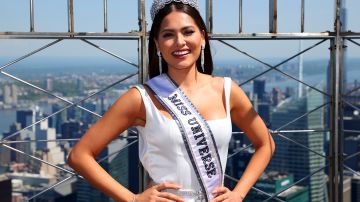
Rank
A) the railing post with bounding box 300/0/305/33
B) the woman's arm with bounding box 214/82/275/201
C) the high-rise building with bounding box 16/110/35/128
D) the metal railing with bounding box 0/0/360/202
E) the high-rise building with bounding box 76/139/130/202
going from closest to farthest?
the woman's arm with bounding box 214/82/275/201, the metal railing with bounding box 0/0/360/202, the railing post with bounding box 300/0/305/33, the high-rise building with bounding box 76/139/130/202, the high-rise building with bounding box 16/110/35/128

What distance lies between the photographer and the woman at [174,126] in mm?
1553

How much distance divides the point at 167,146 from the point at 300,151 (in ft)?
61.6

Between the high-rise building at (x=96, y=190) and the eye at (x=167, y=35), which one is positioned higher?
the eye at (x=167, y=35)

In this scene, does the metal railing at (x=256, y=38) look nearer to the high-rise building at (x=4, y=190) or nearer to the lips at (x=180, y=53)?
the lips at (x=180, y=53)

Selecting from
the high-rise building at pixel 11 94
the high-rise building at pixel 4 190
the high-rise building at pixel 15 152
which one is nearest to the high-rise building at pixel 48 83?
the high-rise building at pixel 15 152

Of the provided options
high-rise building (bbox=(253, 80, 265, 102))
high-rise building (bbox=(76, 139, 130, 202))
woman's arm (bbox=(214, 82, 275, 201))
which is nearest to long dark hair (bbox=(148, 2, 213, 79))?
woman's arm (bbox=(214, 82, 275, 201))

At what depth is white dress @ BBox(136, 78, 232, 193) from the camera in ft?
5.06

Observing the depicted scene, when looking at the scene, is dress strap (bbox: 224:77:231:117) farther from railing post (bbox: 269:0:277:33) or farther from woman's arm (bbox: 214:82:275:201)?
→ railing post (bbox: 269:0:277:33)

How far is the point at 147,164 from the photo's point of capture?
1.60 metres

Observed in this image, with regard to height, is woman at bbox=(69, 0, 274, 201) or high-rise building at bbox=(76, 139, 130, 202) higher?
woman at bbox=(69, 0, 274, 201)

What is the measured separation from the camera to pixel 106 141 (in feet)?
5.20

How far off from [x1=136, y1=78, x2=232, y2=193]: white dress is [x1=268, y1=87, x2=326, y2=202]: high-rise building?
14139 mm

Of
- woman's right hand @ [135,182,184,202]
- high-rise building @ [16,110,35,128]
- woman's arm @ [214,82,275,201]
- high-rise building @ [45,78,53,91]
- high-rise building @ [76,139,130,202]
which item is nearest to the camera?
woman's right hand @ [135,182,184,202]

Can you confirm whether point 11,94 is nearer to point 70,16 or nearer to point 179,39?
point 70,16
